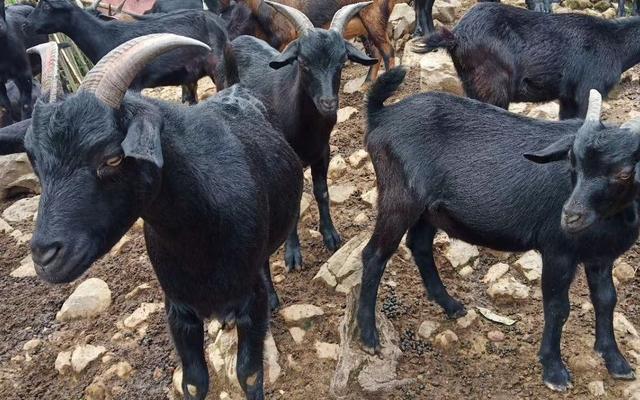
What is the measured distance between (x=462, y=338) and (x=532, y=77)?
2588mm

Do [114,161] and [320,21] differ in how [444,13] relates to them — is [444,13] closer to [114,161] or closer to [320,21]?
[320,21]

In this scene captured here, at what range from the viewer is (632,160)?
9.32 feet

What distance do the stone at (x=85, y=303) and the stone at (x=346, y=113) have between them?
315 cm

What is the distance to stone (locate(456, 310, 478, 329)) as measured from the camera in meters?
3.90

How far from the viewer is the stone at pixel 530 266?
414 cm

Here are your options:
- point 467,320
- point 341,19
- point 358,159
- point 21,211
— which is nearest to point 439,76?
point 358,159

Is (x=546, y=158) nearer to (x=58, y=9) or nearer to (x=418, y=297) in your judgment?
(x=418, y=297)

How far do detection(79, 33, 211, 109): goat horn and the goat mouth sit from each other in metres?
0.51

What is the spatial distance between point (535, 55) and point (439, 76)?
4.56 feet

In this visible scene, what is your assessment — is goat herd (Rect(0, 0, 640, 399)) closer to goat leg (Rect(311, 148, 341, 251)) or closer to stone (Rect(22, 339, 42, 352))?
goat leg (Rect(311, 148, 341, 251))

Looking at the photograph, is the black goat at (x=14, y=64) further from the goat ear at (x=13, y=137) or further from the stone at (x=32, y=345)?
the goat ear at (x=13, y=137)

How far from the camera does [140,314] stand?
13.7 ft

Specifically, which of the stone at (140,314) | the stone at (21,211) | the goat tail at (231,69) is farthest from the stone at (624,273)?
the stone at (21,211)

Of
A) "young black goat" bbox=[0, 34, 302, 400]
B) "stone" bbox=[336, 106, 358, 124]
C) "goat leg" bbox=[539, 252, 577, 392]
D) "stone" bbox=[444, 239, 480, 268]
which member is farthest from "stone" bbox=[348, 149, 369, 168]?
"goat leg" bbox=[539, 252, 577, 392]
